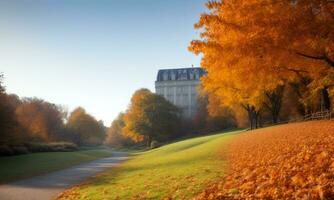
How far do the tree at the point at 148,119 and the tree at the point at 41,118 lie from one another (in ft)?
54.7

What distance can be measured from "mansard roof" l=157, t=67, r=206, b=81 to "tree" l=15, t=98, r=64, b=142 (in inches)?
1830

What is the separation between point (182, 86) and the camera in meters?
105

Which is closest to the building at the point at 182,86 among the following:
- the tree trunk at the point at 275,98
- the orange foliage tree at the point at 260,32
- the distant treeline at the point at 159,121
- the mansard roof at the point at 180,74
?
the mansard roof at the point at 180,74

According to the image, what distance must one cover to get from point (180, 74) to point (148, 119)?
42.3m

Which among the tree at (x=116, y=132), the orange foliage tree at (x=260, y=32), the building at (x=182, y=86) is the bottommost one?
the tree at (x=116, y=132)

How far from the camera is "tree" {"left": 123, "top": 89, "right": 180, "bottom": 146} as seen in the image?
68.0m

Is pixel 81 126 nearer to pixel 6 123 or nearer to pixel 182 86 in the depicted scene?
pixel 182 86

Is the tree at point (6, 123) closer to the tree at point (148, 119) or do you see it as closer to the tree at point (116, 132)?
the tree at point (148, 119)

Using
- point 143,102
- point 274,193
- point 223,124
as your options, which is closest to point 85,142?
point 143,102

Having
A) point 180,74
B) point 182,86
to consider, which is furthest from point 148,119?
point 180,74

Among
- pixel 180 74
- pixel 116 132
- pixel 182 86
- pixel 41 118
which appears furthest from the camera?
pixel 180 74

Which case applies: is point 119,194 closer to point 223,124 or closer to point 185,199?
point 185,199

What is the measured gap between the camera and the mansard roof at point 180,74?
105756 millimetres

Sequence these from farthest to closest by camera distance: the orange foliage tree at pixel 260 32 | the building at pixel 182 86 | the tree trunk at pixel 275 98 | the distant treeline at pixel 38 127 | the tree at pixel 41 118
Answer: the building at pixel 182 86, the tree at pixel 41 118, the tree trunk at pixel 275 98, the distant treeline at pixel 38 127, the orange foliage tree at pixel 260 32
